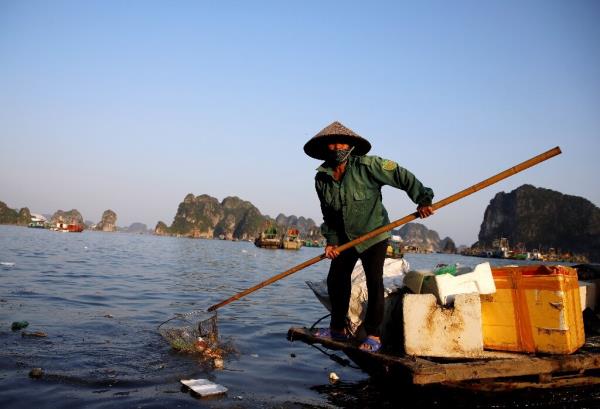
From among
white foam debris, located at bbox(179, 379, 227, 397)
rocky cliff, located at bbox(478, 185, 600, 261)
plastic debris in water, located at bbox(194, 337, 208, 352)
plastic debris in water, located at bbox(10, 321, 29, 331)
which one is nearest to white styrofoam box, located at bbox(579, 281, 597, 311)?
white foam debris, located at bbox(179, 379, 227, 397)

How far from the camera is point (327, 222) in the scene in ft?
14.9

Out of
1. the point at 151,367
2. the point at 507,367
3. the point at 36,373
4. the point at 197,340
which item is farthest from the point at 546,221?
the point at 36,373

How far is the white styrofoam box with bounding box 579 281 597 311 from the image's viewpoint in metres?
4.71

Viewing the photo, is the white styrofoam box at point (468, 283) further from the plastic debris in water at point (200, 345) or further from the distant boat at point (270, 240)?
the distant boat at point (270, 240)

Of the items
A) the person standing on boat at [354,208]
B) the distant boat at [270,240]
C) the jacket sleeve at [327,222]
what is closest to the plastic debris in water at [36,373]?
the person standing on boat at [354,208]

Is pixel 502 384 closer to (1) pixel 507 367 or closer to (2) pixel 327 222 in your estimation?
(1) pixel 507 367

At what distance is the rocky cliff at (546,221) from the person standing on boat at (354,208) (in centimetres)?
17814

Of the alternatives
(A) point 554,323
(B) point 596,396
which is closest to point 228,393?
(A) point 554,323

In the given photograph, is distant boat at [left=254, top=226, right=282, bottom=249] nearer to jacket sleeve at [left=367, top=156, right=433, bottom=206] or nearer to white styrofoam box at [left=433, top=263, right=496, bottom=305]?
jacket sleeve at [left=367, top=156, right=433, bottom=206]

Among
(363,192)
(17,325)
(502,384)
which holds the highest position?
(363,192)

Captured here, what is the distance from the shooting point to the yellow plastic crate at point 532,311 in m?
3.47

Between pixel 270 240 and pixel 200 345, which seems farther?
pixel 270 240

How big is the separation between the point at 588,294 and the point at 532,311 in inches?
81.2

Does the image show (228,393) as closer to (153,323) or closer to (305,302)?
(153,323)
